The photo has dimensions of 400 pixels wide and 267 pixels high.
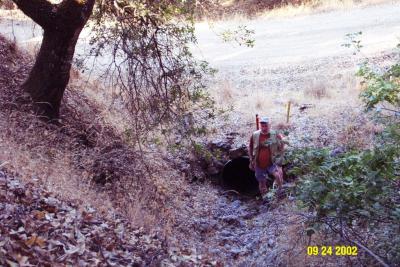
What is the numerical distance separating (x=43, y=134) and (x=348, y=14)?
13854 millimetres

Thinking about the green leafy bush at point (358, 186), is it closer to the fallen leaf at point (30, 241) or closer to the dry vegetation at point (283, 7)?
the fallen leaf at point (30, 241)

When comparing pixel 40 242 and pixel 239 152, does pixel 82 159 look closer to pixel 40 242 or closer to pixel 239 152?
pixel 40 242

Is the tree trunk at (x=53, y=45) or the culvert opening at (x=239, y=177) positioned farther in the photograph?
the culvert opening at (x=239, y=177)

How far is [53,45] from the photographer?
8.05 metres

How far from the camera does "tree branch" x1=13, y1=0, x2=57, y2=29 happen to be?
7910 mm

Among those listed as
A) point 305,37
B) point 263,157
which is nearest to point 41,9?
point 263,157

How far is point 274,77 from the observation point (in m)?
14.7

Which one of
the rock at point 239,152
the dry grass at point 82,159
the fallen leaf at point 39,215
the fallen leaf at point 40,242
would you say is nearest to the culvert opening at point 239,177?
the rock at point 239,152

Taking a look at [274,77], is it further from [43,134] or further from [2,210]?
[2,210]

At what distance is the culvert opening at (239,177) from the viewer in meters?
11.3

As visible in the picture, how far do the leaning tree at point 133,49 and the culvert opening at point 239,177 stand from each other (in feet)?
9.39

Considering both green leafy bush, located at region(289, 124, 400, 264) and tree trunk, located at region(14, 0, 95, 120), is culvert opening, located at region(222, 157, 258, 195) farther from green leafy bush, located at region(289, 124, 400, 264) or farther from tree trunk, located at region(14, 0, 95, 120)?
green leafy bush, located at region(289, 124, 400, 264)

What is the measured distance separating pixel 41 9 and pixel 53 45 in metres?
0.57

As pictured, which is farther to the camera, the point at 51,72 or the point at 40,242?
the point at 51,72
